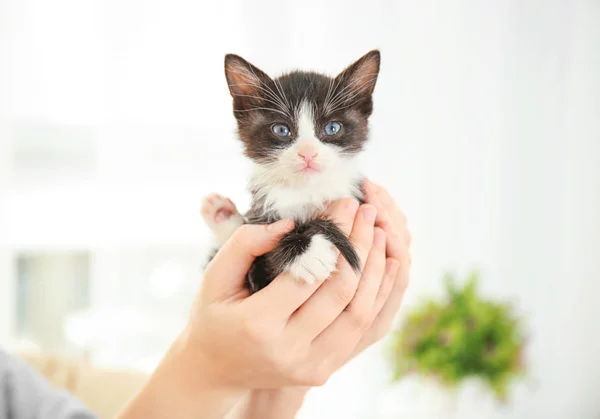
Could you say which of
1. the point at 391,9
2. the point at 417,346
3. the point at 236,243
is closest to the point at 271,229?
the point at 236,243

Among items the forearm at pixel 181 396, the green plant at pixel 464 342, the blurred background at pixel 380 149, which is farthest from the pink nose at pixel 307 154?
the blurred background at pixel 380 149

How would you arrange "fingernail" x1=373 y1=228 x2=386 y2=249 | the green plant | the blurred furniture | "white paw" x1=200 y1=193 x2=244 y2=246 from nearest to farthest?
1. "fingernail" x1=373 y1=228 x2=386 y2=249
2. "white paw" x1=200 y1=193 x2=244 y2=246
3. the blurred furniture
4. the green plant

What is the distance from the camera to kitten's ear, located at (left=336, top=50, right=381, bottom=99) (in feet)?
4.58

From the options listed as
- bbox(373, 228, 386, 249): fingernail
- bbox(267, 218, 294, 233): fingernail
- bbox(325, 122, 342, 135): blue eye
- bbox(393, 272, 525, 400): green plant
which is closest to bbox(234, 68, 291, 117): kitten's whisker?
bbox(325, 122, 342, 135): blue eye

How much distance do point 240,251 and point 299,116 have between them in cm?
35

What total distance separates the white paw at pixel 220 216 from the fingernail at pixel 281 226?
0.99 feet

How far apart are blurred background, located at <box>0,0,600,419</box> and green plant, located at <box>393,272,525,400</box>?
1.81ft

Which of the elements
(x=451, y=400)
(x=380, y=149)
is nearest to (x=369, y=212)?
(x=451, y=400)

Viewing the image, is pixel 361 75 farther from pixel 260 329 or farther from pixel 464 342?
pixel 464 342

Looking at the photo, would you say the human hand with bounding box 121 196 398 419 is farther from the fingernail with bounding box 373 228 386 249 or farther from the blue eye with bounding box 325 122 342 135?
the blue eye with bounding box 325 122 342 135

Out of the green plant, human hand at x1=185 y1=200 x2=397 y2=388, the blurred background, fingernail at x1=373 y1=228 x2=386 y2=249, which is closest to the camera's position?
human hand at x1=185 y1=200 x2=397 y2=388

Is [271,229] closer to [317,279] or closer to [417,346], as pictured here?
[317,279]

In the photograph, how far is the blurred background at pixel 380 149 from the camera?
11.7 ft

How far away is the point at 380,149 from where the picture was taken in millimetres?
3551
